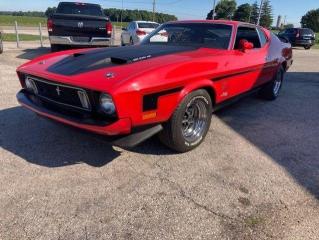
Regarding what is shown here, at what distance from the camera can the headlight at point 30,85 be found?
11.8ft

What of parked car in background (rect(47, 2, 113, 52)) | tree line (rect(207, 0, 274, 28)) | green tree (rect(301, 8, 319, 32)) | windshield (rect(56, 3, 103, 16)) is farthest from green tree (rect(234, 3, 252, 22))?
parked car in background (rect(47, 2, 113, 52))

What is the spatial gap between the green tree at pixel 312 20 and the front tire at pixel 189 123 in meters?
66.8

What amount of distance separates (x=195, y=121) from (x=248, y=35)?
6.66 ft

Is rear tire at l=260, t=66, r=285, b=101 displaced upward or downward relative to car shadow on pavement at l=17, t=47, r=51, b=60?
upward

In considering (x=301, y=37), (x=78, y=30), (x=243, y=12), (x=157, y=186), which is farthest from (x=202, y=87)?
(x=243, y=12)

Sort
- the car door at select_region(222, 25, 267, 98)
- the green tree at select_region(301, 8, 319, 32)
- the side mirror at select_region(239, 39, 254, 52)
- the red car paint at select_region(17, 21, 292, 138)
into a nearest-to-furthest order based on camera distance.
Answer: the red car paint at select_region(17, 21, 292, 138) → the car door at select_region(222, 25, 267, 98) → the side mirror at select_region(239, 39, 254, 52) → the green tree at select_region(301, 8, 319, 32)

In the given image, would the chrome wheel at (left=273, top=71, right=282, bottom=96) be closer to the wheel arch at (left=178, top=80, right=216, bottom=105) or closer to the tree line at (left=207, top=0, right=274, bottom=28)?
the wheel arch at (left=178, top=80, right=216, bottom=105)

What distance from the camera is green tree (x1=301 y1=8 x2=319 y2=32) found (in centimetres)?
6178

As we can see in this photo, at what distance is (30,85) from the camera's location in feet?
12.1

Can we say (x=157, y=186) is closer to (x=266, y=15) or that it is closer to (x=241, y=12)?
(x=241, y=12)

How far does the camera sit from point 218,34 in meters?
4.43

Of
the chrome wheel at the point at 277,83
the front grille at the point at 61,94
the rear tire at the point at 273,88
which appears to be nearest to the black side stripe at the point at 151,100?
the front grille at the point at 61,94

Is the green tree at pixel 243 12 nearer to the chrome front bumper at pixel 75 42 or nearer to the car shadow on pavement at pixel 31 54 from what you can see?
the car shadow on pavement at pixel 31 54

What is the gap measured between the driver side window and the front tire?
1.18 metres
